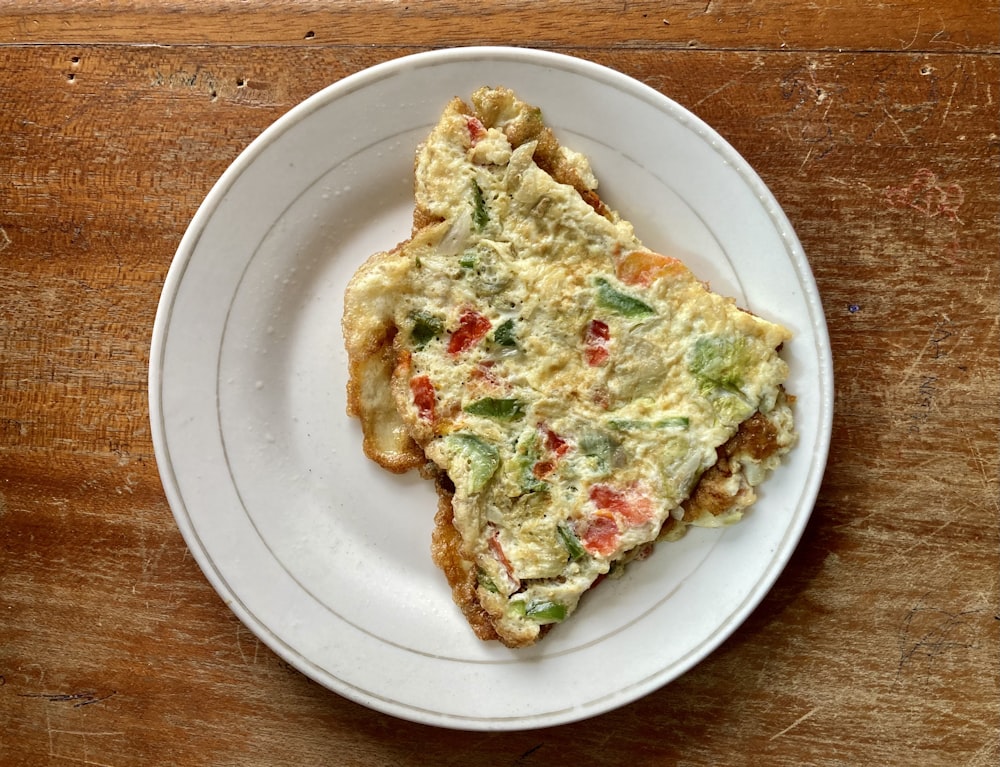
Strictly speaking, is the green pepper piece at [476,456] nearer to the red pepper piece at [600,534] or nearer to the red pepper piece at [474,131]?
the red pepper piece at [600,534]

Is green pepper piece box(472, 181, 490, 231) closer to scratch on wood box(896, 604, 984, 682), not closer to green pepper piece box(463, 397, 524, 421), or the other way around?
green pepper piece box(463, 397, 524, 421)

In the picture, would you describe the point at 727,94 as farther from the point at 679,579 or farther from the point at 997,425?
the point at 679,579

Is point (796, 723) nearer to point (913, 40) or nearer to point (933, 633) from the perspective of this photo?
point (933, 633)

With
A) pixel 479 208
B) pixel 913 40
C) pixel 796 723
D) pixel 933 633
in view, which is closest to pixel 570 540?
pixel 479 208

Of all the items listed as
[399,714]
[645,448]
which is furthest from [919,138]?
[399,714]

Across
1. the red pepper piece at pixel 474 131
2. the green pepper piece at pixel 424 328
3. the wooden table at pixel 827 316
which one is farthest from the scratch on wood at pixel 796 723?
the red pepper piece at pixel 474 131

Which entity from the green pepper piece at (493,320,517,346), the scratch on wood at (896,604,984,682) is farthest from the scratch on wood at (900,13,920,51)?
the scratch on wood at (896,604,984,682)
